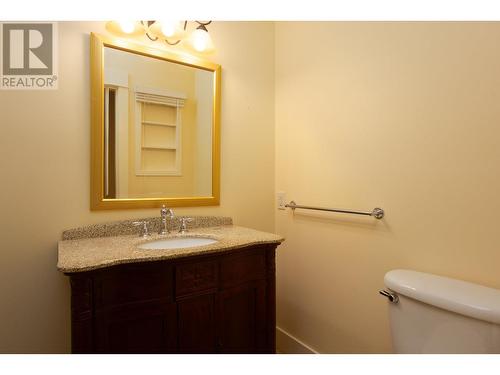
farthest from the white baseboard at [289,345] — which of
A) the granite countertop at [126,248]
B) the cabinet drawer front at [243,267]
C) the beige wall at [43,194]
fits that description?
the beige wall at [43,194]

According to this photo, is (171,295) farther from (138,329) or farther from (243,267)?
(243,267)

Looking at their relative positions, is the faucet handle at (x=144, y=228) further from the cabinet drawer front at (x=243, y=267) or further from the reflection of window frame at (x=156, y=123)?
the cabinet drawer front at (x=243, y=267)

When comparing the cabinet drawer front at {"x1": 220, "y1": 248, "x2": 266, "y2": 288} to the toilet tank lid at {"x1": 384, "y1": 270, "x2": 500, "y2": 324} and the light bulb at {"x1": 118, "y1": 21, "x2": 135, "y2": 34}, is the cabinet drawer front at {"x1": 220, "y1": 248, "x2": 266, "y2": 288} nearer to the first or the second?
the toilet tank lid at {"x1": 384, "y1": 270, "x2": 500, "y2": 324}

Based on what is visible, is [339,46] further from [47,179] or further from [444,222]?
[47,179]

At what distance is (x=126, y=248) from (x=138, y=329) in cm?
30

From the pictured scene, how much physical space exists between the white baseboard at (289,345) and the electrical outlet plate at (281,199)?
792mm

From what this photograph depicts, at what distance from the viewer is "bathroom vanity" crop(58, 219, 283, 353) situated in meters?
0.92

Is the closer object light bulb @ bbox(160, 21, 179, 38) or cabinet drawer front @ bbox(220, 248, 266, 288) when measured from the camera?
cabinet drawer front @ bbox(220, 248, 266, 288)

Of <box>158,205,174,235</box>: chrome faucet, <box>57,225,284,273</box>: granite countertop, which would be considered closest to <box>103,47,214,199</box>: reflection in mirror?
<box>158,205,174,235</box>: chrome faucet

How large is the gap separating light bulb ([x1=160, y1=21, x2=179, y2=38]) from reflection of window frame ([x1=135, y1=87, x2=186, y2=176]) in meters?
0.27

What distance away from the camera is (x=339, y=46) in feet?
4.79

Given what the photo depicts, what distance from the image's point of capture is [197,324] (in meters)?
1.11

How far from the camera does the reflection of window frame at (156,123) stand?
4.61ft

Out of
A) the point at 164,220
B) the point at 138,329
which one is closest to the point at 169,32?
the point at 164,220
